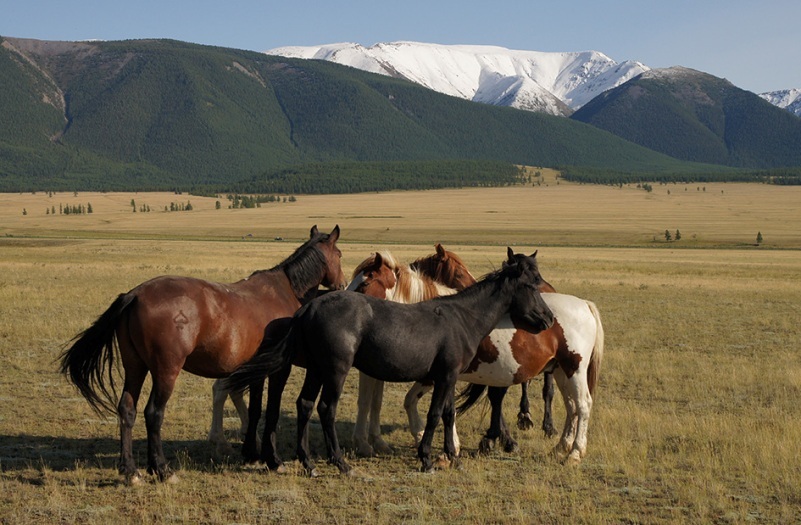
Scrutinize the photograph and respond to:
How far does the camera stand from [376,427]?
31.9 ft

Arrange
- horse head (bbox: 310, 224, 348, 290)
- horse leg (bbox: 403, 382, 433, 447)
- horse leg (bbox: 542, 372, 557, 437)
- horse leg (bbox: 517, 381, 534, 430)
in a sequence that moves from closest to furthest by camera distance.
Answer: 1. horse leg (bbox: 403, 382, 433, 447)
2. horse head (bbox: 310, 224, 348, 290)
3. horse leg (bbox: 542, 372, 557, 437)
4. horse leg (bbox: 517, 381, 534, 430)

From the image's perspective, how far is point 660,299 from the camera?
2806 centimetres

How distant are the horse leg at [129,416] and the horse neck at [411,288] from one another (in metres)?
3.09

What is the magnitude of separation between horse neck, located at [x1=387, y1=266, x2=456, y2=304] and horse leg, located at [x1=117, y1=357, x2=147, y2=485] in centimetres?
309

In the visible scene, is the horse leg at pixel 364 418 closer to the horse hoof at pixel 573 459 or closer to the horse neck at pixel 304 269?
the horse neck at pixel 304 269

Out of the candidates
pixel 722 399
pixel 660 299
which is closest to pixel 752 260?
pixel 660 299

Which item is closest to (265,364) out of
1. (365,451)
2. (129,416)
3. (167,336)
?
(167,336)

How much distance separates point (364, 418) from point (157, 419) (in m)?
2.51

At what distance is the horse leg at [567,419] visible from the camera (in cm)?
935

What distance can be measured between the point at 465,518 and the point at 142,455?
400 cm

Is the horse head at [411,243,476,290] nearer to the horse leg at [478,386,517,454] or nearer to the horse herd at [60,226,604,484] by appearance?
the horse herd at [60,226,604,484]

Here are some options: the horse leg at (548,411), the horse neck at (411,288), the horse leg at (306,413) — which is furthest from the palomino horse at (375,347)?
the horse leg at (548,411)

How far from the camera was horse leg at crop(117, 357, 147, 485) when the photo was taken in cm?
795

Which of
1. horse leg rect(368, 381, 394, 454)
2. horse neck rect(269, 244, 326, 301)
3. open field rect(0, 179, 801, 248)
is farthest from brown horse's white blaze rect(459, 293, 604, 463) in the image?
open field rect(0, 179, 801, 248)
